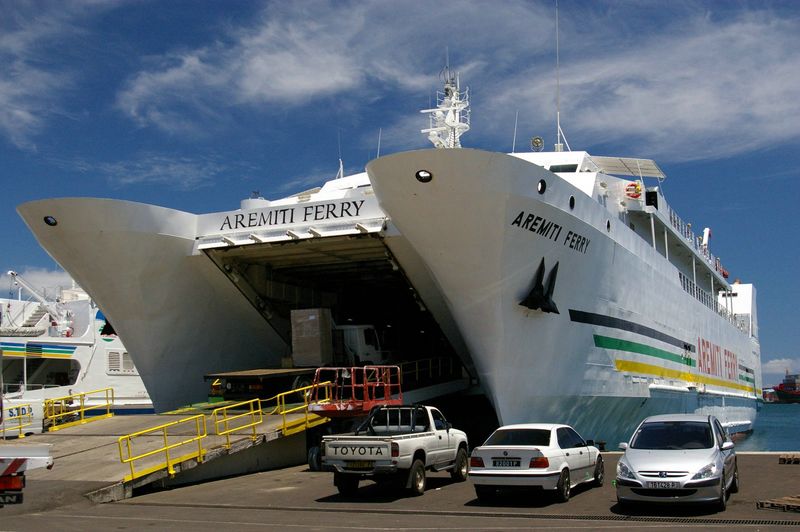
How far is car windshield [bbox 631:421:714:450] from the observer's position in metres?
11.4

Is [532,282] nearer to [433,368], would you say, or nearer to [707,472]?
[433,368]

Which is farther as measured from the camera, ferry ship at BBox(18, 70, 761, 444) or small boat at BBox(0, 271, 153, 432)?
small boat at BBox(0, 271, 153, 432)

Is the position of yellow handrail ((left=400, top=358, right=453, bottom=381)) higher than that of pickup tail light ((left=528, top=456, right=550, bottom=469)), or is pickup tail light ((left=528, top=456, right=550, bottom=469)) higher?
yellow handrail ((left=400, top=358, right=453, bottom=381))

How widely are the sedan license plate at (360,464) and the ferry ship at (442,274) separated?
6.19 metres

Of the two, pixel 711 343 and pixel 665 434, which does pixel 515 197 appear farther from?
pixel 711 343

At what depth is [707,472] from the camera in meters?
10.6

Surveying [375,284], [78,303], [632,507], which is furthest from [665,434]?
[78,303]

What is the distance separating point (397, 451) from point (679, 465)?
4339mm

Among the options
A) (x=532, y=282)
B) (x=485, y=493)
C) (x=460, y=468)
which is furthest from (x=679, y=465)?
(x=532, y=282)

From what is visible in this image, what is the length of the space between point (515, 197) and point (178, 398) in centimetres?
Result: 1216

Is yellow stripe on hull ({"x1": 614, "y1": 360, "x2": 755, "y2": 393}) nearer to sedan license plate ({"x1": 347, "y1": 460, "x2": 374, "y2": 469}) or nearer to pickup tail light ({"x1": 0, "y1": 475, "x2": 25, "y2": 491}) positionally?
sedan license plate ({"x1": 347, "y1": 460, "x2": 374, "y2": 469})

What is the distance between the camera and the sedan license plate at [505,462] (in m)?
11.8

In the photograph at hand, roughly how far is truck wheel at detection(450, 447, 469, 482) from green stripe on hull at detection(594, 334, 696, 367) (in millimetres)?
7630

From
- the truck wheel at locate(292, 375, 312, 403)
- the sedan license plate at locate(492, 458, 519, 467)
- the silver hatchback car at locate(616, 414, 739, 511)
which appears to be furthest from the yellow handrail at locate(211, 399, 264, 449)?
the silver hatchback car at locate(616, 414, 739, 511)
